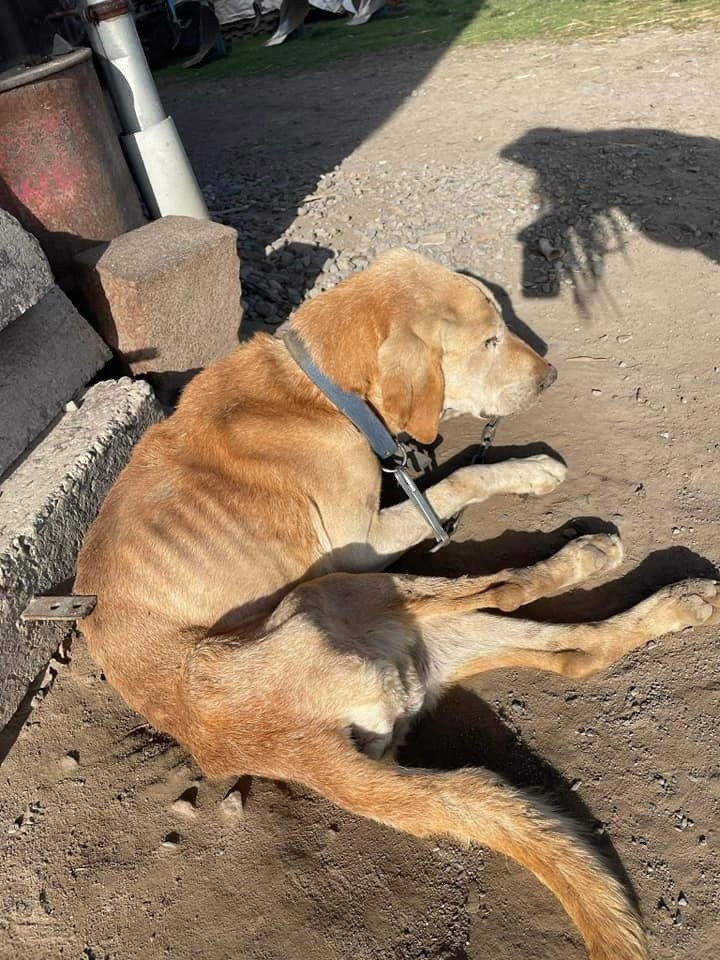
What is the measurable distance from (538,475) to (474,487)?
0.35 metres

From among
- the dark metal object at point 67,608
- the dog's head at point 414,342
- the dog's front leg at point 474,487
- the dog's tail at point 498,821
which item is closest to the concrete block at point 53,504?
the dark metal object at point 67,608

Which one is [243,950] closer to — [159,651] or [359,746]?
[359,746]

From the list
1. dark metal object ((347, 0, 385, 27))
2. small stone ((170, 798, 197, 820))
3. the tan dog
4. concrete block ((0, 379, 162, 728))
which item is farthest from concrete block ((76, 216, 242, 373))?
dark metal object ((347, 0, 385, 27))

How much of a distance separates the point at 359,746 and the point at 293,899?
0.61 metres

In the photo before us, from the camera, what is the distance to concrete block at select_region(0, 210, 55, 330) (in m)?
3.92

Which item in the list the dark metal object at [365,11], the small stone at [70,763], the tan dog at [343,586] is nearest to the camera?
the tan dog at [343,586]

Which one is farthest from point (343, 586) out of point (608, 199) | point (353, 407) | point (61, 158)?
point (608, 199)

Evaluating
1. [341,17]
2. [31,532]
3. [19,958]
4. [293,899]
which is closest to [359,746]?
[293,899]

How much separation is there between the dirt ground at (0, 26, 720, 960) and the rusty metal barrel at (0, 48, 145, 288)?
152 cm

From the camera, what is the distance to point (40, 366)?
421 centimetres

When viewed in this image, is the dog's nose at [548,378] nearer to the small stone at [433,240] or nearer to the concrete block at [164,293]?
the concrete block at [164,293]

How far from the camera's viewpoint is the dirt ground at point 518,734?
2557mm

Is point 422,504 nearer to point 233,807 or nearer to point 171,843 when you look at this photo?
point 233,807

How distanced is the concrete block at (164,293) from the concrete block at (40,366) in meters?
0.31
